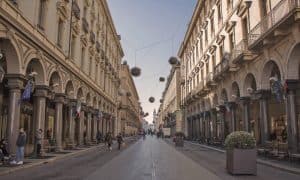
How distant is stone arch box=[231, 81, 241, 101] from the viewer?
90.6ft

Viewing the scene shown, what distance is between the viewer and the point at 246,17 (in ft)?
78.2

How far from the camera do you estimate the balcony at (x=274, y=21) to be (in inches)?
604

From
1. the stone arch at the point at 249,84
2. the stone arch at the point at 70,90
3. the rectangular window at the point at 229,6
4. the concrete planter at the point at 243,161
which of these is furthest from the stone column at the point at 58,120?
the rectangular window at the point at 229,6

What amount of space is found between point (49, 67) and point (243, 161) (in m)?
15.1

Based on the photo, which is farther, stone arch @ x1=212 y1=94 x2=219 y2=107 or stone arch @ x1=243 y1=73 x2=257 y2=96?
stone arch @ x1=212 y1=94 x2=219 y2=107

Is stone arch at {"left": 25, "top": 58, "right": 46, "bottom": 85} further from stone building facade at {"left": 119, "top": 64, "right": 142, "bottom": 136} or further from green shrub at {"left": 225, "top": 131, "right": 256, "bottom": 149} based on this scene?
stone building facade at {"left": 119, "top": 64, "right": 142, "bottom": 136}

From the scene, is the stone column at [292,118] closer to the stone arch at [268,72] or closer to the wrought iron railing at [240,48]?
the stone arch at [268,72]

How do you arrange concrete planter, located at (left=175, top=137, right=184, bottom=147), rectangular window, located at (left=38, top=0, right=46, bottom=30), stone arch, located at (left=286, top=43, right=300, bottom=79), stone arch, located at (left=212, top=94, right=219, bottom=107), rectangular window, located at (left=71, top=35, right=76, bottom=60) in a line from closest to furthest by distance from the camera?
stone arch, located at (left=286, top=43, right=300, bottom=79) < rectangular window, located at (left=38, top=0, right=46, bottom=30) < rectangular window, located at (left=71, top=35, right=76, bottom=60) < stone arch, located at (left=212, top=94, right=219, bottom=107) < concrete planter, located at (left=175, top=137, right=184, bottom=147)

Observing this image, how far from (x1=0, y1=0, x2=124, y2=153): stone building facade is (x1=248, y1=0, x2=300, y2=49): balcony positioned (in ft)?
44.2

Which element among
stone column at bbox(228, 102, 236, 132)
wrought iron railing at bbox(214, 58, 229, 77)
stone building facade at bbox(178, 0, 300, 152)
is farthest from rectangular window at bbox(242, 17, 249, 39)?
stone column at bbox(228, 102, 236, 132)

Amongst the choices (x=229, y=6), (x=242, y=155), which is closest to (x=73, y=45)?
(x=229, y=6)

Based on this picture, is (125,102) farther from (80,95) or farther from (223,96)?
(223,96)

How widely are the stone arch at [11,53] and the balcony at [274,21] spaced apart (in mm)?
13669

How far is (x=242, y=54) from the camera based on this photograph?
74.0 feet
